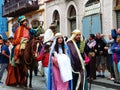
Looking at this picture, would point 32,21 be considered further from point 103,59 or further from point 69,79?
point 69,79

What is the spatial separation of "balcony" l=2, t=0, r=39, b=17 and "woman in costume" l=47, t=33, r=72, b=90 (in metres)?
22.8

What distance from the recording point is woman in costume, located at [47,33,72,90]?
29.6ft

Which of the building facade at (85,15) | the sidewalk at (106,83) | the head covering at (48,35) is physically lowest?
the sidewalk at (106,83)

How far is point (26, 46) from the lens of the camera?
12422 mm

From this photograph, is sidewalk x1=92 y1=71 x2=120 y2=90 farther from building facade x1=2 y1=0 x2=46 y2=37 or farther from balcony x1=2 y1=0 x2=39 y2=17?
balcony x1=2 y1=0 x2=39 y2=17

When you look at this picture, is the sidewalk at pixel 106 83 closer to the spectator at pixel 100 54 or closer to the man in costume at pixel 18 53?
the spectator at pixel 100 54

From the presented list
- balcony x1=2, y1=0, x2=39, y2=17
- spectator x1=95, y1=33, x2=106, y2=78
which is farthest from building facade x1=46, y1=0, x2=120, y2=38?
spectator x1=95, y1=33, x2=106, y2=78

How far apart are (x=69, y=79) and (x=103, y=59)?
682cm

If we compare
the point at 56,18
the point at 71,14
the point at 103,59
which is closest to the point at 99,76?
the point at 103,59

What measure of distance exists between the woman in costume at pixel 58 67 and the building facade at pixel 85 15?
441 inches

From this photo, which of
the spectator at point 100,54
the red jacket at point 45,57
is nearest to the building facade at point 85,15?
the spectator at point 100,54

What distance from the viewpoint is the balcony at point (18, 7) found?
32.3 m

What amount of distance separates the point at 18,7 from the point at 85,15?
42.2 ft

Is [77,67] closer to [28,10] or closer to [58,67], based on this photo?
[58,67]
